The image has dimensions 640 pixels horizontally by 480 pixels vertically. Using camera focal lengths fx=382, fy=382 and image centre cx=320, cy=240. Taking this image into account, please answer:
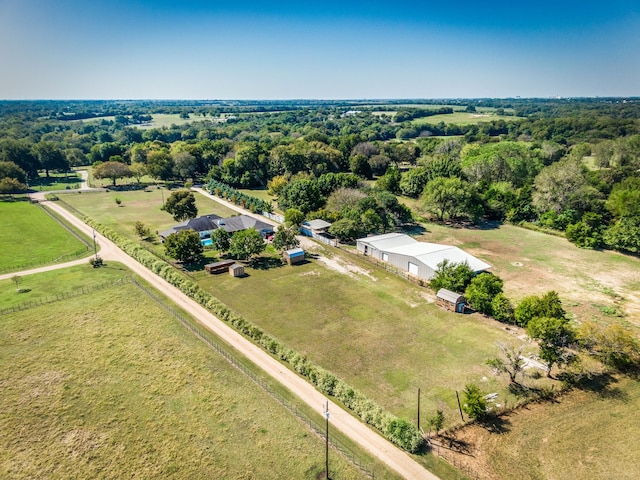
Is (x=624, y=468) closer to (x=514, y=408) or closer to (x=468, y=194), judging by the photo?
(x=514, y=408)

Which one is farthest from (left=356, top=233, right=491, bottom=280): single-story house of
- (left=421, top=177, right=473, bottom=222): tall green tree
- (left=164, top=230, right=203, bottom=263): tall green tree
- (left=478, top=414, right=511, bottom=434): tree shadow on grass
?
(left=164, top=230, right=203, bottom=263): tall green tree

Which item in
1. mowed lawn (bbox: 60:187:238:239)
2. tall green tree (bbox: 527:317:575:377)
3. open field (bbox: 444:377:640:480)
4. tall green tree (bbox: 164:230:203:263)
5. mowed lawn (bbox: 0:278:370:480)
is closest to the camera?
open field (bbox: 444:377:640:480)

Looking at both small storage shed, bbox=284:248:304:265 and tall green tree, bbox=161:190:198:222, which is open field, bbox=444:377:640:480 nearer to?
small storage shed, bbox=284:248:304:265

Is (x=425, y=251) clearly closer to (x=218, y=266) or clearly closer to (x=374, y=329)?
(x=374, y=329)

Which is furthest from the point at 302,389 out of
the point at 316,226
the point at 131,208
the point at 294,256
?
the point at 131,208

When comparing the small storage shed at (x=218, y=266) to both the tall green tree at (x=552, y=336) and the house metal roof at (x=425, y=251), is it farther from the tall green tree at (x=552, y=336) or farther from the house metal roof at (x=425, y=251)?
the tall green tree at (x=552, y=336)

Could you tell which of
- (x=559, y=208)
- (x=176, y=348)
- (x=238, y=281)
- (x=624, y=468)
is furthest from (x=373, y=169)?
(x=624, y=468)
